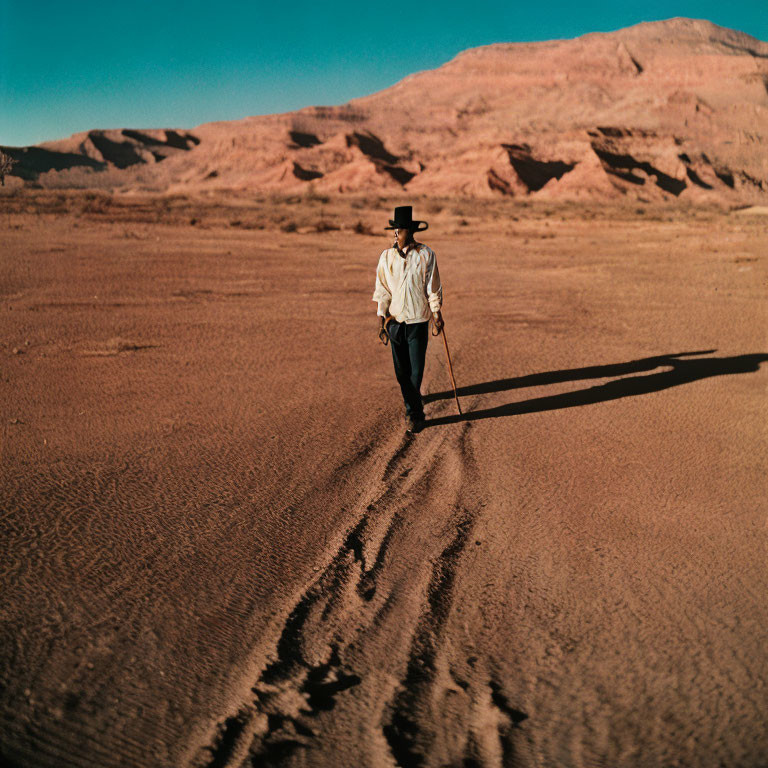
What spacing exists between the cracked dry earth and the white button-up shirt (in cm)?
103

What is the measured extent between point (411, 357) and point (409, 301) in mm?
516

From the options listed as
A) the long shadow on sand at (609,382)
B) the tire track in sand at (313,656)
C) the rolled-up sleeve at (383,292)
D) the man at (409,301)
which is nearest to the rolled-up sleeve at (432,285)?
the man at (409,301)

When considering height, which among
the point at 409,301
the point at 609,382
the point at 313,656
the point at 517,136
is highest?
the point at 517,136

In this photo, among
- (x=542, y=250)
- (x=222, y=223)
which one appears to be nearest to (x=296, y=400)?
(x=542, y=250)

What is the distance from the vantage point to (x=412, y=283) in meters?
5.29

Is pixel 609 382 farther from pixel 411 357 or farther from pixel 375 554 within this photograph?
pixel 375 554

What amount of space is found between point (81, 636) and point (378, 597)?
1.35 m

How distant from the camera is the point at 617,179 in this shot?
5656cm

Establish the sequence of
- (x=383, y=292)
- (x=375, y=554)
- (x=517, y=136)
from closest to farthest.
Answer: (x=375, y=554)
(x=383, y=292)
(x=517, y=136)

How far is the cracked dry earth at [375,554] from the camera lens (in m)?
2.40

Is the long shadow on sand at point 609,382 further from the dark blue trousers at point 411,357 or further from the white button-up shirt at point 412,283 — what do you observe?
the white button-up shirt at point 412,283

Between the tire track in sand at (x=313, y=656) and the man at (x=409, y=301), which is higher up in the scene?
the man at (x=409, y=301)

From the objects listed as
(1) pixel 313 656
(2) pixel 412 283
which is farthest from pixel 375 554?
(2) pixel 412 283

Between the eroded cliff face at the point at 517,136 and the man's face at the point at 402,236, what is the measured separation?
39836 millimetres
